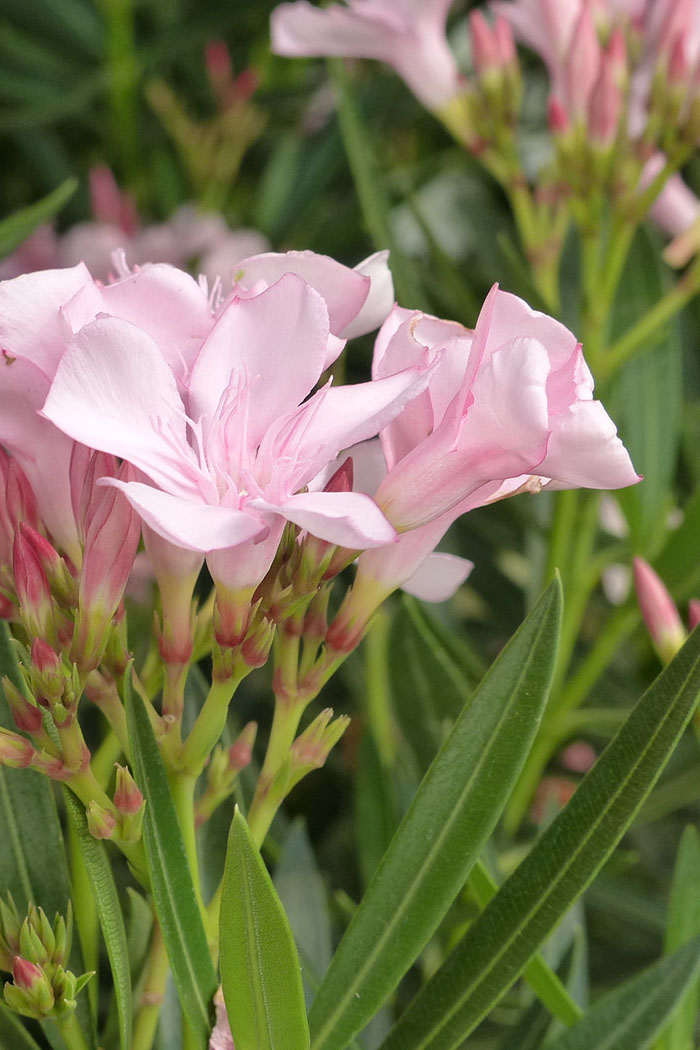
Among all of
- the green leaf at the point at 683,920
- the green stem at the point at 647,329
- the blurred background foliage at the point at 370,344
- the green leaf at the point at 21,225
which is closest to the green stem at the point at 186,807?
the blurred background foliage at the point at 370,344

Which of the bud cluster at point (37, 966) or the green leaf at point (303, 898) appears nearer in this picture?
the bud cluster at point (37, 966)

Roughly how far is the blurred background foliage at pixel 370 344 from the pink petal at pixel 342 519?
9.4 inches

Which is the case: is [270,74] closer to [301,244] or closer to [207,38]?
[207,38]

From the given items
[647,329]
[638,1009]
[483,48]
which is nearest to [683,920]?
[638,1009]

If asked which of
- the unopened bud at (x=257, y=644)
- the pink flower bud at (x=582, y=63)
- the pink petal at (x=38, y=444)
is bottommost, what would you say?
the unopened bud at (x=257, y=644)

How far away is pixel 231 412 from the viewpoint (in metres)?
0.45

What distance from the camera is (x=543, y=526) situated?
1.02m

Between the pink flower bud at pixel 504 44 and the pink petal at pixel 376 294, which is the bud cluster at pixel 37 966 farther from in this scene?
the pink flower bud at pixel 504 44

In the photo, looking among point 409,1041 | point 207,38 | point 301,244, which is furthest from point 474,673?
point 207,38

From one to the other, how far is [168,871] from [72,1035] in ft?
0.32

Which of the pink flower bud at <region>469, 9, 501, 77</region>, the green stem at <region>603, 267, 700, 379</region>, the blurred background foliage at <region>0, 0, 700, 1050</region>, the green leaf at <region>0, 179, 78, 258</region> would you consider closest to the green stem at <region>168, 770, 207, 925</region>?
the blurred background foliage at <region>0, 0, 700, 1050</region>

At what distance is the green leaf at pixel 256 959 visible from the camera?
0.42 metres

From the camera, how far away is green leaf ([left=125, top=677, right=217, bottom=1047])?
0.45 meters

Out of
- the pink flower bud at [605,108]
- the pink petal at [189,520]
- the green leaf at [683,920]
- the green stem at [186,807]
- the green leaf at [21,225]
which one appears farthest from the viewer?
the pink flower bud at [605,108]
